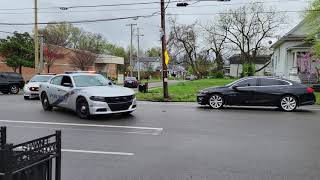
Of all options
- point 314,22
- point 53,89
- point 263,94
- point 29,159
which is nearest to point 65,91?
point 53,89

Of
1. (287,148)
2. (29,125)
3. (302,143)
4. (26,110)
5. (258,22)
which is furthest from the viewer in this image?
(258,22)

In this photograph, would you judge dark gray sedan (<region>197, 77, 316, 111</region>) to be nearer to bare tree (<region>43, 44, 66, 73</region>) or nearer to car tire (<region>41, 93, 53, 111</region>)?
car tire (<region>41, 93, 53, 111</region>)

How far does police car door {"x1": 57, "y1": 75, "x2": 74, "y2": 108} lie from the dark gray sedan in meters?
5.98

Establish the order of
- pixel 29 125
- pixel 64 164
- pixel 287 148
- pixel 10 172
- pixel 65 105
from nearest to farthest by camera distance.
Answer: pixel 10 172 < pixel 64 164 < pixel 287 148 < pixel 29 125 < pixel 65 105

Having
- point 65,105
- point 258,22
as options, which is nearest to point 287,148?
point 65,105

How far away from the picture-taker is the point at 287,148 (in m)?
8.36

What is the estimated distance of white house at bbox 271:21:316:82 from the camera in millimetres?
34531

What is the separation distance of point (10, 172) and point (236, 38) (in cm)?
6043

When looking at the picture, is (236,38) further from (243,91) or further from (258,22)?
(243,91)

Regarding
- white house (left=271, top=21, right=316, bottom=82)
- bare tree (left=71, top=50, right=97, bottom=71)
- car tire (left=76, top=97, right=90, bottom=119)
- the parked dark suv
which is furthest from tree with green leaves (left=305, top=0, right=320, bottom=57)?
bare tree (left=71, top=50, right=97, bottom=71)

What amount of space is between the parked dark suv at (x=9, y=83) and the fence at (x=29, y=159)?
26.7 m

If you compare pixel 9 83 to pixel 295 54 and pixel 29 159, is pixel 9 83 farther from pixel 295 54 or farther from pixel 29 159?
pixel 29 159

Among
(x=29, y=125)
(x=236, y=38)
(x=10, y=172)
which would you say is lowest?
(x=29, y=125)

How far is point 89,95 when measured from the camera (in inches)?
511
